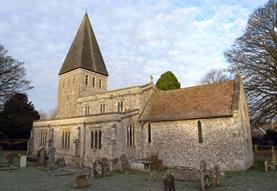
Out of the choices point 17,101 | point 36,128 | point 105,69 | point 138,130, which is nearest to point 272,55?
point 138,130

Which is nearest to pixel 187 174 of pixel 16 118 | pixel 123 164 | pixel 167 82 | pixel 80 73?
pixel 123 164

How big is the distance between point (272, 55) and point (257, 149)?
15069 millimetres

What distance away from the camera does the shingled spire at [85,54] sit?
114ft

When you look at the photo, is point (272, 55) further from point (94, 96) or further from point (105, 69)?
point (105, 69)

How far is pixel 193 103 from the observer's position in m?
22.7

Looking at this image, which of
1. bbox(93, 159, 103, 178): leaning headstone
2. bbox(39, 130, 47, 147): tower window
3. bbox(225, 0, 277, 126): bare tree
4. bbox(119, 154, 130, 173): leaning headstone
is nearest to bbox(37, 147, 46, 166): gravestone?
bbox(39, 130, 47, 147): tower window

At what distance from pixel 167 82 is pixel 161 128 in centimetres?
1314

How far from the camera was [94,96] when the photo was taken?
30.5 meters

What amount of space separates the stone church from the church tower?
3196 millimetres

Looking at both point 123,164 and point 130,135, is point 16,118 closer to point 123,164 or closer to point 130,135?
point 130,135

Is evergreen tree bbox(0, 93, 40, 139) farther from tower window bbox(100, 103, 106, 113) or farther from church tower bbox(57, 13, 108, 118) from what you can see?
tower window bbox(100, 103, 106, 113)

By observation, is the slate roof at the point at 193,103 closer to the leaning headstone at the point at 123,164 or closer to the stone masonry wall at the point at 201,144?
the stone masonry wall at the point at 201,144

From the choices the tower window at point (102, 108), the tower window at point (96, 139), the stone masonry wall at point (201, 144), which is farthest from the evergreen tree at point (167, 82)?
the tower window at point (96, 139)

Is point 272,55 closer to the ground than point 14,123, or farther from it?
farther from it
